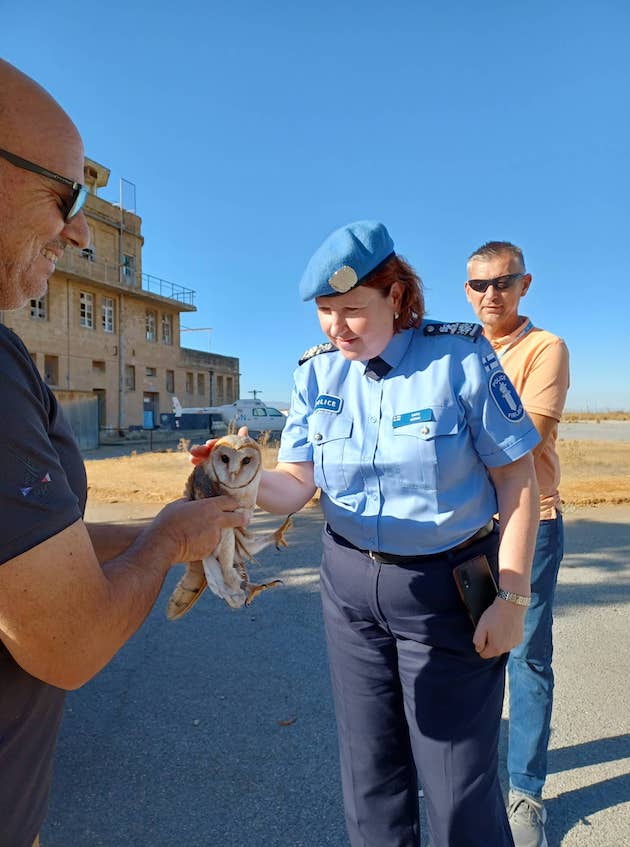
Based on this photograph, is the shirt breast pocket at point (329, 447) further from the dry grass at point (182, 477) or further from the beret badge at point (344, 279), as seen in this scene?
the dry grass at point (182, 477)

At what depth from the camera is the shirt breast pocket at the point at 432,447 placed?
169cm

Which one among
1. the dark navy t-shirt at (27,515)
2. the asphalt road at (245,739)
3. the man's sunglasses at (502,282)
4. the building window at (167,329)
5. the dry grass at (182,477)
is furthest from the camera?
the building window at (167,329)

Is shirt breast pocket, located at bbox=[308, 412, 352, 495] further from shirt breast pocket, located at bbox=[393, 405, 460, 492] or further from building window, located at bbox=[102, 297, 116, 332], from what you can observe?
building window, located at bbox=[102, 297, 116, 332]

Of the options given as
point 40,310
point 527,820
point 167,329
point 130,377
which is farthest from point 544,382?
point 167,329

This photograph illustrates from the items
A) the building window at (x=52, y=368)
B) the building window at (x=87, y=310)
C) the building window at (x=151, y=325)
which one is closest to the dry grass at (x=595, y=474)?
the building window at (x=52, y=368)

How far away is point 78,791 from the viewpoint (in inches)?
97.9

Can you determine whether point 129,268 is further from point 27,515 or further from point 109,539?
point 27,515

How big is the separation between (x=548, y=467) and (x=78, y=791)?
2542 millimetres

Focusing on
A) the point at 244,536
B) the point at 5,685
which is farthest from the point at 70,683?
the point at 244,536

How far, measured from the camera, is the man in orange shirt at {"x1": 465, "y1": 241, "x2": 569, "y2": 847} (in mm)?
2297

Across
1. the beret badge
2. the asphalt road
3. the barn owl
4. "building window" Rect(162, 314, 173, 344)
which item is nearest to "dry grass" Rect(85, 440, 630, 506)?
the asphalt road

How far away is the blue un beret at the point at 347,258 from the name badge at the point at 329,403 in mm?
367

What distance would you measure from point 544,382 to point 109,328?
3357 cm

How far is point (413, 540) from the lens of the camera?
1.70m
